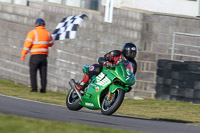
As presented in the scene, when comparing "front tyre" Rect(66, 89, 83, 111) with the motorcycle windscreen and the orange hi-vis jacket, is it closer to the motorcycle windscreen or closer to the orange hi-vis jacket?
the motorcycle windscreen

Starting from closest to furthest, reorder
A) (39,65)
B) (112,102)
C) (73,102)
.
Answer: (112,102) < (73,102) < (39,65)

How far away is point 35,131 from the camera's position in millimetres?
5766

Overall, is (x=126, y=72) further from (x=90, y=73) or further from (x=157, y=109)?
(x=157, y=109)

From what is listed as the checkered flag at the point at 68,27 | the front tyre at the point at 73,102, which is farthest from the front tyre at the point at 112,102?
the checkered flag at the point at 68,27

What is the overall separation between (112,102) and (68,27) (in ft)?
19.5

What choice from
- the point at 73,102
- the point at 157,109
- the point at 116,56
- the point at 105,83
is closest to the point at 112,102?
the point at 105,83

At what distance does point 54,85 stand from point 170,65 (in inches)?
175

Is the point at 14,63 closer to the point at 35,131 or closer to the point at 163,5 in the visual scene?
the point at 163,5

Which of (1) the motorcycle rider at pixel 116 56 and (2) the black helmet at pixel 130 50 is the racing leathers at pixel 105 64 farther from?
(2) the black helmet at pixel 130 50

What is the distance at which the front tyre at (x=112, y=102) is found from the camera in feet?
30.1

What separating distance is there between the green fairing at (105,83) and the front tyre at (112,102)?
10 centimetres

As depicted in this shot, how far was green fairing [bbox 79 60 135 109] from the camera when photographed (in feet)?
30.9

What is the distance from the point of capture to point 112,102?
31.0ft

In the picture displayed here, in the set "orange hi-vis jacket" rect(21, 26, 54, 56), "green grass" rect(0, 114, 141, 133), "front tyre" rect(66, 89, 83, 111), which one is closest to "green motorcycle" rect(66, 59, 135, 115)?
"front tyre" rect(66, 89, 83, 111)
